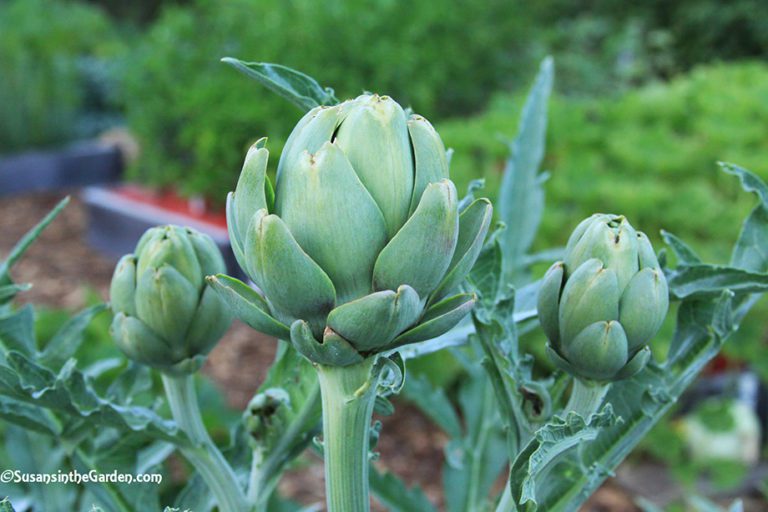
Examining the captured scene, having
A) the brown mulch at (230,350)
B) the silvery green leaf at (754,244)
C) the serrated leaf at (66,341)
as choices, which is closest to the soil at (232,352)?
the brown mulch at (230,350)

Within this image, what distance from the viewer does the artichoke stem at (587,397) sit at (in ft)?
1.14

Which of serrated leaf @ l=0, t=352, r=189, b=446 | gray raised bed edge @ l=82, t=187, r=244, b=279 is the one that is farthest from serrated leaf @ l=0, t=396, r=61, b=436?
gray raised bed edge @ l=82, t=187, r=244, b=279

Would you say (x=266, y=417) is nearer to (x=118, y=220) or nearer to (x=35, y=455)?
(x=35, y=455)

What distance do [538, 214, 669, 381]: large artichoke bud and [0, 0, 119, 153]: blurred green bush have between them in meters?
3.84

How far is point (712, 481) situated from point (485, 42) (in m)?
2.12

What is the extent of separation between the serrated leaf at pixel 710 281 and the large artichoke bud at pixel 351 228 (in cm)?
13

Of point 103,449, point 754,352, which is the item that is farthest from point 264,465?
point 754,352

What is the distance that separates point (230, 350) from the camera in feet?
7.76

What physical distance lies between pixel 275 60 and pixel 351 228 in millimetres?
2425

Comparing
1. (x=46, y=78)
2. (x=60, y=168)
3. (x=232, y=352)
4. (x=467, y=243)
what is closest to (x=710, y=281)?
(x=467, y=243)

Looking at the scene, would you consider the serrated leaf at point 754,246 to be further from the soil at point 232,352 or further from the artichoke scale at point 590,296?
the soil at point 232,352

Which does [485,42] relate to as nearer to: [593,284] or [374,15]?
[374,15]

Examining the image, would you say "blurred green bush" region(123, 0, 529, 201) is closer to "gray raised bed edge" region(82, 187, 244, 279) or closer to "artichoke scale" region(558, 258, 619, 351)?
"gray raised bed edge" region(82, 187, 244, 279)

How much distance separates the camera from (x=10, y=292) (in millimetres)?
394
